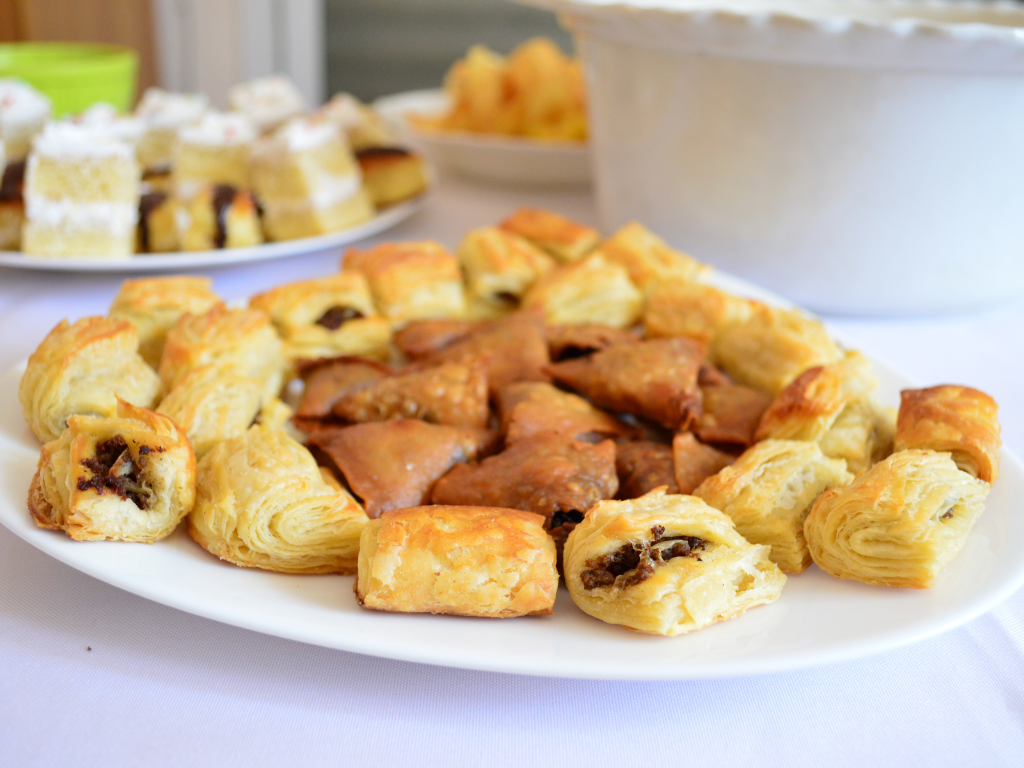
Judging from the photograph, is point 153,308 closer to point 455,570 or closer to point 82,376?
point 82,376

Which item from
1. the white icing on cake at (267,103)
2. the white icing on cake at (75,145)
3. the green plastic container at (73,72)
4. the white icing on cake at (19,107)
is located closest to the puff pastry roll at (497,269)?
the white icing on cake at (75,145)

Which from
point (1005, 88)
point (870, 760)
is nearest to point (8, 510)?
point (870, 760)

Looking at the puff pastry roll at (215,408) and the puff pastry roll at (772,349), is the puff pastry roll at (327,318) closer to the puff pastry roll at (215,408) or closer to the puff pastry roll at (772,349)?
the puff pastry roll at (215,408)

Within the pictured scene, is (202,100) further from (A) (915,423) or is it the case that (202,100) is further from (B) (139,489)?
(A) (915,423)

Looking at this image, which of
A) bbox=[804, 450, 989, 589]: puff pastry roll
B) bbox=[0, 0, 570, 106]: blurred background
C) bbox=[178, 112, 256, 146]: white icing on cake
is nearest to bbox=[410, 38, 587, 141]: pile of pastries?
bbox=[178, 112, 256, 146]: white icing on cake

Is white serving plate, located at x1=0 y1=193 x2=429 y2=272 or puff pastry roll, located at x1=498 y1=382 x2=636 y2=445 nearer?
puff pastry roll, located at x1=498 y1=382 x2=636 y2=445

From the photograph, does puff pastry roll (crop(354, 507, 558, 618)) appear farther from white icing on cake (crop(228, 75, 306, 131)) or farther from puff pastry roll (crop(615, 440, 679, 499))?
white icing on cake (crop(228, 75, 306, 131))

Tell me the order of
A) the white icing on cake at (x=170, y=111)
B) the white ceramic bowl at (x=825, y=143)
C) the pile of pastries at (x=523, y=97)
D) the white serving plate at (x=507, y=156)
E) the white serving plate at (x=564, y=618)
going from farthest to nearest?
the pile of pastries at (x=523, y=97)
the white serving plate at (x=507, y=156)
the white icing on cake at (x=170, y=111)
the white ceramic bowl at (x=825, y=143)
the white serving plate at (x=564, y=618)
